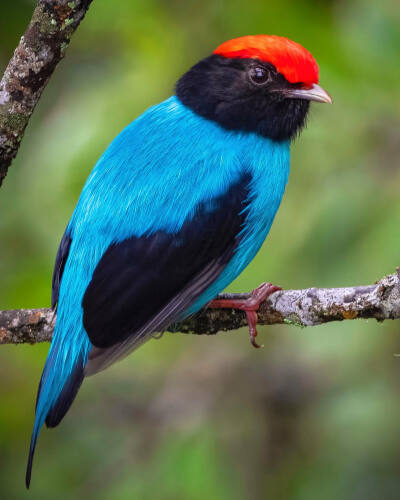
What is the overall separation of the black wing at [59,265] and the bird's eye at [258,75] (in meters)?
1.06

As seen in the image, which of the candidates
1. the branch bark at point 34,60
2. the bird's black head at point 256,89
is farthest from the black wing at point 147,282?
the branch bark at point 34,60

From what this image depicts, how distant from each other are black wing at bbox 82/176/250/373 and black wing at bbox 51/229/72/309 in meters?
0.30

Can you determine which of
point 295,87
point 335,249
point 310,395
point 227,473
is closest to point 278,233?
point 335,249

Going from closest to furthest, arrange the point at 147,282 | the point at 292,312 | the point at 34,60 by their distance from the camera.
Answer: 1. the point at 34,60
2. the point at 292,312
3. the point at 147,282

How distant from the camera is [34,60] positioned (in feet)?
8.46

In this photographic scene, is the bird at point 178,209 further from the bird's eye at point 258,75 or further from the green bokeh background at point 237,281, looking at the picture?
the green bokeh background at point 237,281

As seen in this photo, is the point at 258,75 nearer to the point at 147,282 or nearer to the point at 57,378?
the point at 147,282

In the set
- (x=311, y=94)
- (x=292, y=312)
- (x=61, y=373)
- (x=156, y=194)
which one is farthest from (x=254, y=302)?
(x=311, y=94)

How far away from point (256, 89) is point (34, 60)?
133 centimetres

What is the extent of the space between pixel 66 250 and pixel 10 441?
59.1 inches

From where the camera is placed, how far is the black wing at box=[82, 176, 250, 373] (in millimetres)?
3215

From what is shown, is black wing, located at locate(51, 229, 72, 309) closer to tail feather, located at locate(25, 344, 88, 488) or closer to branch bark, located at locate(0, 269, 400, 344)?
branch bark, located at locate(0, 269, 400, 344)

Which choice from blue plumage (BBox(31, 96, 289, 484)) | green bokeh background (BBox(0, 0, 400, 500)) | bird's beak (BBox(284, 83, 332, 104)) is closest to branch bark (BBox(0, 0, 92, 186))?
blue plumage (BBox(31, 96, 289, 484))

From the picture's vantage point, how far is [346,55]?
136 inches
